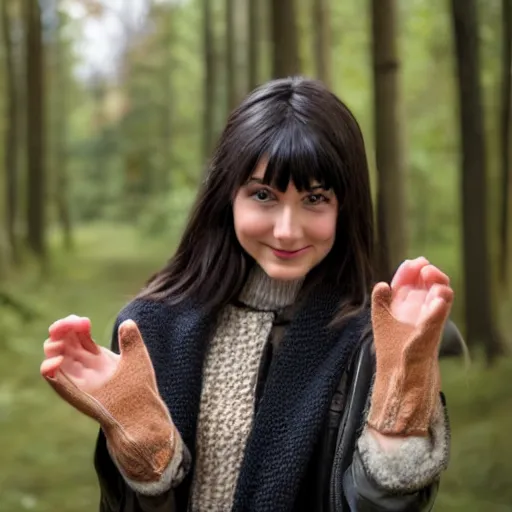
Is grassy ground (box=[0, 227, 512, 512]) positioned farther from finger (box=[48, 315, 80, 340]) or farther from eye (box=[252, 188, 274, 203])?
finger (box=[48, 315, 80, 340])

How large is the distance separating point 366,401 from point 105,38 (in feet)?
4.29

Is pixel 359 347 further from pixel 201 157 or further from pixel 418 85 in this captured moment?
pixel 201 157

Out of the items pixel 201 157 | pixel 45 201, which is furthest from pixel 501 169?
pixel 45 201

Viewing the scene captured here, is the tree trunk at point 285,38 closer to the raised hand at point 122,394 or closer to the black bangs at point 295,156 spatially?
the black bangs at point 295,156

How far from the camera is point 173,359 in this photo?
0.76 m

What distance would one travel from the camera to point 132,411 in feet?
2.21

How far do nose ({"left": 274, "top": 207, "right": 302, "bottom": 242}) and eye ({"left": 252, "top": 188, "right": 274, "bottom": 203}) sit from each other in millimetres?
19

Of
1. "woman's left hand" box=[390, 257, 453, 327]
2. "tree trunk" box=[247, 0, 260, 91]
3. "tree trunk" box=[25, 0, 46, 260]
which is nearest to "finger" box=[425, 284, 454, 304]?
"woman's left hand" box=[390, 257, 453, 327]

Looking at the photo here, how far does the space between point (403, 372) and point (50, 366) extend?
312 millimetres

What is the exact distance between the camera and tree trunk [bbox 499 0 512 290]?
4.46 ft

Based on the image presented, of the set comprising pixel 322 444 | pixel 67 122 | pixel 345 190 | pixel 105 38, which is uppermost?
pixel 105 38

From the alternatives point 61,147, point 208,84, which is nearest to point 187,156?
point 208,84

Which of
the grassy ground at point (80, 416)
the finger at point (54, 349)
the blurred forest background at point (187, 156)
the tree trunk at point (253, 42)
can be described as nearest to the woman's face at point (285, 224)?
the finger at point (54, 349)

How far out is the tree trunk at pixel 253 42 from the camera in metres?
1.71
